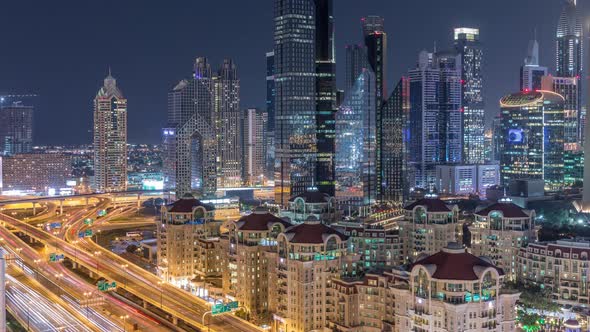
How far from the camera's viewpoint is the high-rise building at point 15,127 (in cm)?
14679

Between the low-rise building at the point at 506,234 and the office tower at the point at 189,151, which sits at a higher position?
the office tower at the point at 189,151

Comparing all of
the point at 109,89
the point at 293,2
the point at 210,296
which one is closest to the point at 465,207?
the point at 293,2

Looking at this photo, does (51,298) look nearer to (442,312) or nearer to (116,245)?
(116,245)

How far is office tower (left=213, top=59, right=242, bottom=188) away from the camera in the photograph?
125 metres

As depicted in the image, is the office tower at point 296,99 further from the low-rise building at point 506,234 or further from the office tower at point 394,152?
the low-rise building at point 506,234

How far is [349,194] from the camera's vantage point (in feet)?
290

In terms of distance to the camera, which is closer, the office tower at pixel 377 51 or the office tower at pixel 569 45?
the office tower at pixel 377 51

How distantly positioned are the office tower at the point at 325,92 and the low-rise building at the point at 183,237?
31.7m

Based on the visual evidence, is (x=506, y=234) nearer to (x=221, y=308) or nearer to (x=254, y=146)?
(x=221, y=308)

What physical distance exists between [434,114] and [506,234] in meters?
76.4

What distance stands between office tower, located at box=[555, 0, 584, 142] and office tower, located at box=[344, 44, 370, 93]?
45487 millimetres

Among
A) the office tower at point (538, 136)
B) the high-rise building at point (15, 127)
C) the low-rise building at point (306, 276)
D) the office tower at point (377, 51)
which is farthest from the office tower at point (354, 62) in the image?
the high-rise building at point (15, 127)

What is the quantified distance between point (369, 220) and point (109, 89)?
243 feet

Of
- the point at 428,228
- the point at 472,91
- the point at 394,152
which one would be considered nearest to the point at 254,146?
the point at 394,152
